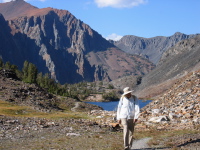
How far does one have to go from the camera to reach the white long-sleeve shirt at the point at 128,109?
60.9ft

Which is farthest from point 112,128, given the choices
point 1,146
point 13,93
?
point 13,93

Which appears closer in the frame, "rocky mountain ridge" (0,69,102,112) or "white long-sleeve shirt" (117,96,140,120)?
"white long-sleeve shirt" (117,96,140,120)

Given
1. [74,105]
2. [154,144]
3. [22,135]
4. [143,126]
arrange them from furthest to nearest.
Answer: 1. [74,105]
2. [143,126]
3. [22,135]
4. [154,144]

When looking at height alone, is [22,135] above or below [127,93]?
below

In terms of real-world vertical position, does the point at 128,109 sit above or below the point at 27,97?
above

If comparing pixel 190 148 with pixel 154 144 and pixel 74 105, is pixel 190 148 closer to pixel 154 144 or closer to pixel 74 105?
pixel 154 144

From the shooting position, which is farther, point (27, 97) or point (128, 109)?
point (27, 97)

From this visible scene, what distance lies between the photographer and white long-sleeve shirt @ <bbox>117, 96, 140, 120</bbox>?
1856 cm

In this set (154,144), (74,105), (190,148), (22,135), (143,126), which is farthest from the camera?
(74,105)

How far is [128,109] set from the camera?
18594 millimetres

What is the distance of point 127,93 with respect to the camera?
61.0ft

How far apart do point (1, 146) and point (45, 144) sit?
328 cm

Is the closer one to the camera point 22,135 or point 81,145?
point 81,145

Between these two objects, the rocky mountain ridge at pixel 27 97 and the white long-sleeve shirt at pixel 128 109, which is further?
the rocky mountain ridge at pixel 27 97
